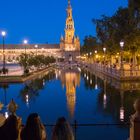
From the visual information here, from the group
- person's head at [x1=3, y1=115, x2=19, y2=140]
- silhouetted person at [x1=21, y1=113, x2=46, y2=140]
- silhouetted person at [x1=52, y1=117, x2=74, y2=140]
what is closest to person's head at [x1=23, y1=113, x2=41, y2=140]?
silhouetted person at [x1=21, y1=113, x2=46, y2=140]

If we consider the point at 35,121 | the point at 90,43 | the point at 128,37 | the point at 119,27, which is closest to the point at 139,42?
the point at 128,37

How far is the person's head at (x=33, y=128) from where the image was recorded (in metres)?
7.45

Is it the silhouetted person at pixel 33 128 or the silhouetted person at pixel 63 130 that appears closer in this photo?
the silhouetted person at pixel 63 130

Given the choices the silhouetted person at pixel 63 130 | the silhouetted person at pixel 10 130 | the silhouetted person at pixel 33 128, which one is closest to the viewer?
the silhouetted person at pixel 63 130

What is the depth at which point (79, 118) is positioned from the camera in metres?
18.3

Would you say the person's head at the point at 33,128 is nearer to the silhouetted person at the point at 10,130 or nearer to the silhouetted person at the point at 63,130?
the silhouetted person at the point at 10,130

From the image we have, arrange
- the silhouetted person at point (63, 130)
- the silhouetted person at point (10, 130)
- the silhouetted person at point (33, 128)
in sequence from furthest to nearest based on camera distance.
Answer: the silhouetted person at point (10, 130), the silhouetted person at point (33, 128), the silhouetted person at point (63, 130)

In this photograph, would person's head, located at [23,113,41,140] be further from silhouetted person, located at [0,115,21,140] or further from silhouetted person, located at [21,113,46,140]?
silhouetted person, located at [0,115,21,140]

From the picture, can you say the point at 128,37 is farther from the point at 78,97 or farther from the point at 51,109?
the point at 51,109

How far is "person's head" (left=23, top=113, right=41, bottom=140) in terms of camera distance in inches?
293

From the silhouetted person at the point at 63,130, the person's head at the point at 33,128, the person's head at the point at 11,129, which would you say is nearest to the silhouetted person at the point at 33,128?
the person's head at the point at 33,128

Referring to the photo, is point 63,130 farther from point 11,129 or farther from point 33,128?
point 11,129

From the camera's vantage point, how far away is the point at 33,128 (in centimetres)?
745

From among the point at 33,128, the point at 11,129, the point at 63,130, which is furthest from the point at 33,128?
the point at 63,130
